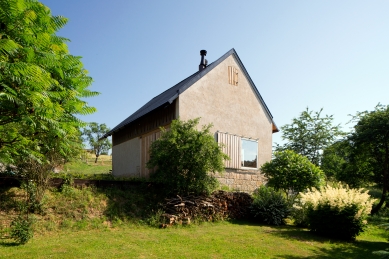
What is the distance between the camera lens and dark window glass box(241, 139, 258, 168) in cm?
1501

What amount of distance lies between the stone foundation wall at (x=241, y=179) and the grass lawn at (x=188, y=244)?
13.9ft

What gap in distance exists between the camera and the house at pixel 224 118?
43.9ft

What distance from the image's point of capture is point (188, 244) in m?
7.21

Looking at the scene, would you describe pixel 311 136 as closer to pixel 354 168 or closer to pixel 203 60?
pixel 354 168

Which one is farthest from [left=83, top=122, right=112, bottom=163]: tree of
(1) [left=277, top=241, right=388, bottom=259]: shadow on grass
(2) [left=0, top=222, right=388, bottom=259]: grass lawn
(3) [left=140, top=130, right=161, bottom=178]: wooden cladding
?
(1) [left=277, top=241, right=388, bottom=259]: shadow on grass

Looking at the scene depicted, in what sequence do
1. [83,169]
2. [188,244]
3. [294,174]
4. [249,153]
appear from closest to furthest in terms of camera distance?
1. [188,244]
2. [294,174]
3. [249,153]
4. [83,169]

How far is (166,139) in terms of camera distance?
1100 cm

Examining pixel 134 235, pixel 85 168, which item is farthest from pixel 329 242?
pixel 85 168

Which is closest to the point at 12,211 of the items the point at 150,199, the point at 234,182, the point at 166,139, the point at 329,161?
the point at 150,199

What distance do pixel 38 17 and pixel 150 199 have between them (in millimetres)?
8268

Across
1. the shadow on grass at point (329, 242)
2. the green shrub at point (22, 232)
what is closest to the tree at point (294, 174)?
the shadow on grass at point (329, 242)

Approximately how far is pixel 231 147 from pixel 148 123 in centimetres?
468

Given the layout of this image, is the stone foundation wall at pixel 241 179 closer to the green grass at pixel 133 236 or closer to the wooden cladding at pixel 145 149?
the green grass at pixel 133 236

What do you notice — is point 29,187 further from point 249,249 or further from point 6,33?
point 249,249
